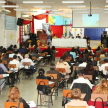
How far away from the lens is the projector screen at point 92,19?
20766 millimetres

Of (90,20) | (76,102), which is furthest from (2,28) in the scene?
(76,102)

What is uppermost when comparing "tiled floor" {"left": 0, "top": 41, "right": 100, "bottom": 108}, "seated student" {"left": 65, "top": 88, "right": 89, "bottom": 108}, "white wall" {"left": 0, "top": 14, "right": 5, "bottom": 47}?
"white wall" {"left": 0, "top": 14, "right": 5, "bottom": 47}

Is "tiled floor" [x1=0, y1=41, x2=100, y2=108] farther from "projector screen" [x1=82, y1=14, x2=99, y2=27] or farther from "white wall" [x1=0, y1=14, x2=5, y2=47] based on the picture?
"projector screen" [x1=82, y1=14, x2=99, y2=27]

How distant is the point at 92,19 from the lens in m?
21.2

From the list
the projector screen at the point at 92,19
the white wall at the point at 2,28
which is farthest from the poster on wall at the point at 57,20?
the white wall at the point at 2,28

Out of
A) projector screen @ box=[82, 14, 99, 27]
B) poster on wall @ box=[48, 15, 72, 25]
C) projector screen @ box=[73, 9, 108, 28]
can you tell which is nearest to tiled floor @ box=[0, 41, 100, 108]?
projector screen @ box=[73, 9, 108, 28]

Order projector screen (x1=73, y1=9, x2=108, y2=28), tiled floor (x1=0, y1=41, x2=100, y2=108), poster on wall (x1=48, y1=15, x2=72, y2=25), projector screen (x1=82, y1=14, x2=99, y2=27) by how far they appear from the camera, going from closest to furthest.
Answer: tiled floor (x1=0, y1=41, x2=100, y2=108) < projector screen (x1=73, y1=9, x2=108, y2=28) < projector screen (x1=82, y1=14, x2=99, y2=27) < poster on wall (x1=48, y1=15, x2=72, y2=25)

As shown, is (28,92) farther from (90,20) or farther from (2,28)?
(90,20)

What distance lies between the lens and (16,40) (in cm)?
2170

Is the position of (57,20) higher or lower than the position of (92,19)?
higher

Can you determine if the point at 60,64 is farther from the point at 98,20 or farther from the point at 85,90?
the point at 98,20

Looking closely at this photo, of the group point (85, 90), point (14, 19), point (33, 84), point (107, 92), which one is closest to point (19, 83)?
point (33, 84)

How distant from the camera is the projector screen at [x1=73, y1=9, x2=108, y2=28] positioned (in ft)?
68.1

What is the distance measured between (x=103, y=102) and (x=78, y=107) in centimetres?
114
